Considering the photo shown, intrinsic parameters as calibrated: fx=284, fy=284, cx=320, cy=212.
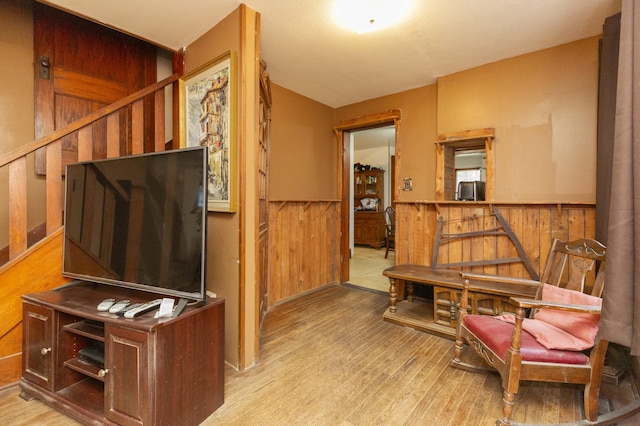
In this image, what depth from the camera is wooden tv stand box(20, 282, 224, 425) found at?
4.34 feet

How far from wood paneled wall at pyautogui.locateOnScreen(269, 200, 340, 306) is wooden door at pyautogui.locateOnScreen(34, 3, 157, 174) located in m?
1.63

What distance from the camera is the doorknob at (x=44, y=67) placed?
2385 millimetres

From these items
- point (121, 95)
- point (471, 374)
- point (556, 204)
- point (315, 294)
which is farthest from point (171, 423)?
point (556, 204)

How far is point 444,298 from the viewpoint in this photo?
2.65 m

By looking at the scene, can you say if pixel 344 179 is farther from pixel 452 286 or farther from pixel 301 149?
pixel 452 286

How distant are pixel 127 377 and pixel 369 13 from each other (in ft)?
8.79

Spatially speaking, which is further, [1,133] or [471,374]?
[1,133]

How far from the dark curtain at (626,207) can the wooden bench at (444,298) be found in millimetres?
964

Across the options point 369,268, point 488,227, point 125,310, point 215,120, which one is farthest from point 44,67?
point 369,268

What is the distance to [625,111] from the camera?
120cm

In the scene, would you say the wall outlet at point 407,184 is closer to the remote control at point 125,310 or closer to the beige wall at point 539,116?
the beige wall at point 539,116

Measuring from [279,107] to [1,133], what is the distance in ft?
7.99

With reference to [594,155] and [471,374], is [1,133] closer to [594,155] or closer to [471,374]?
[471,374]

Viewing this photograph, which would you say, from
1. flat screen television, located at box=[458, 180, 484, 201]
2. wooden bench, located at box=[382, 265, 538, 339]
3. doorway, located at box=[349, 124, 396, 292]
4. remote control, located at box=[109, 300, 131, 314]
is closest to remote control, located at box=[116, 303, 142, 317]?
remote control, located at box=[109, 300, 131, 314]
